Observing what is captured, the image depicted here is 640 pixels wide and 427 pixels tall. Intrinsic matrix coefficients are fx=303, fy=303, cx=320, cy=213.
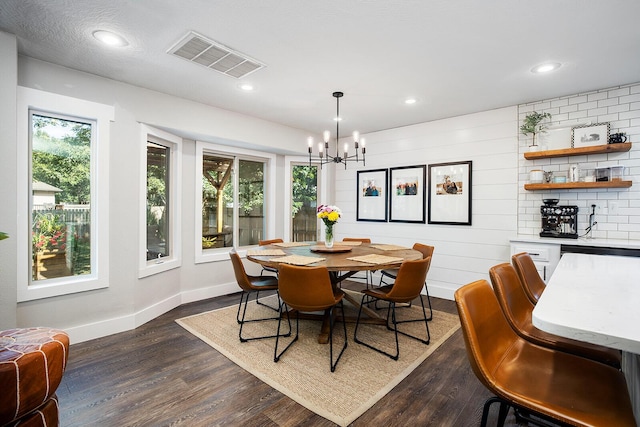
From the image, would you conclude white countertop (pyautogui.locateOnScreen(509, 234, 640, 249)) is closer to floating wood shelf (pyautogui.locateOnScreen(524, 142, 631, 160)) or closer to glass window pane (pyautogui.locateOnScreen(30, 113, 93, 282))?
floating wood shelf (pyautogui.locateOnScreen(524, 142, 631, 160))

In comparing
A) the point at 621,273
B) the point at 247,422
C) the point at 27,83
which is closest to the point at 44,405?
the point at 247,422

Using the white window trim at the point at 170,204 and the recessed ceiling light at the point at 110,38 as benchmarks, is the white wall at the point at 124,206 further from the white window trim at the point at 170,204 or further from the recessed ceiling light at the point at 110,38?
the recessed ceiling light at the point at 110,38

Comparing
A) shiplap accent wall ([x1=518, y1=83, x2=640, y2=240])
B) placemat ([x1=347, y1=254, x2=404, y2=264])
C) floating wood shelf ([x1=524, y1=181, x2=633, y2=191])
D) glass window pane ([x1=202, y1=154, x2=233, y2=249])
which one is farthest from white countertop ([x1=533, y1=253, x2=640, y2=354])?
glass window pane ([x1=202, y1=154, x2=233, y2=249])

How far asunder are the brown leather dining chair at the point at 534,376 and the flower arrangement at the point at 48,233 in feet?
11.5

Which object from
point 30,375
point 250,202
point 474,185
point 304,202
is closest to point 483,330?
point 30,375

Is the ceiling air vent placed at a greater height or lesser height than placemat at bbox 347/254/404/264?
greater

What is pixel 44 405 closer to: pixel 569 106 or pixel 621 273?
pixel 621 273

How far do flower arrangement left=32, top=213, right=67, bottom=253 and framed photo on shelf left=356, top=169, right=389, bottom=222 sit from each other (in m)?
4.08

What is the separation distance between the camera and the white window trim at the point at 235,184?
13.9 ft

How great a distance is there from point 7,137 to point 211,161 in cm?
234

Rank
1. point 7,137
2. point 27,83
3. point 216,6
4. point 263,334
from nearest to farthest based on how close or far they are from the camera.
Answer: point 216,6 < point 7,137 < point 27,83 < point 263,334

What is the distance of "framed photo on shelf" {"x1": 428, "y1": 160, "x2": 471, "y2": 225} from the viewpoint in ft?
14.0

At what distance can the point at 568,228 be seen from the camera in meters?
3.50

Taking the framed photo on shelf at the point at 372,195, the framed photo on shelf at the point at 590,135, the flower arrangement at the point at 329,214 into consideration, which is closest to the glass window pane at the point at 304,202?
the framed photo on shelf at the point at 372,195
